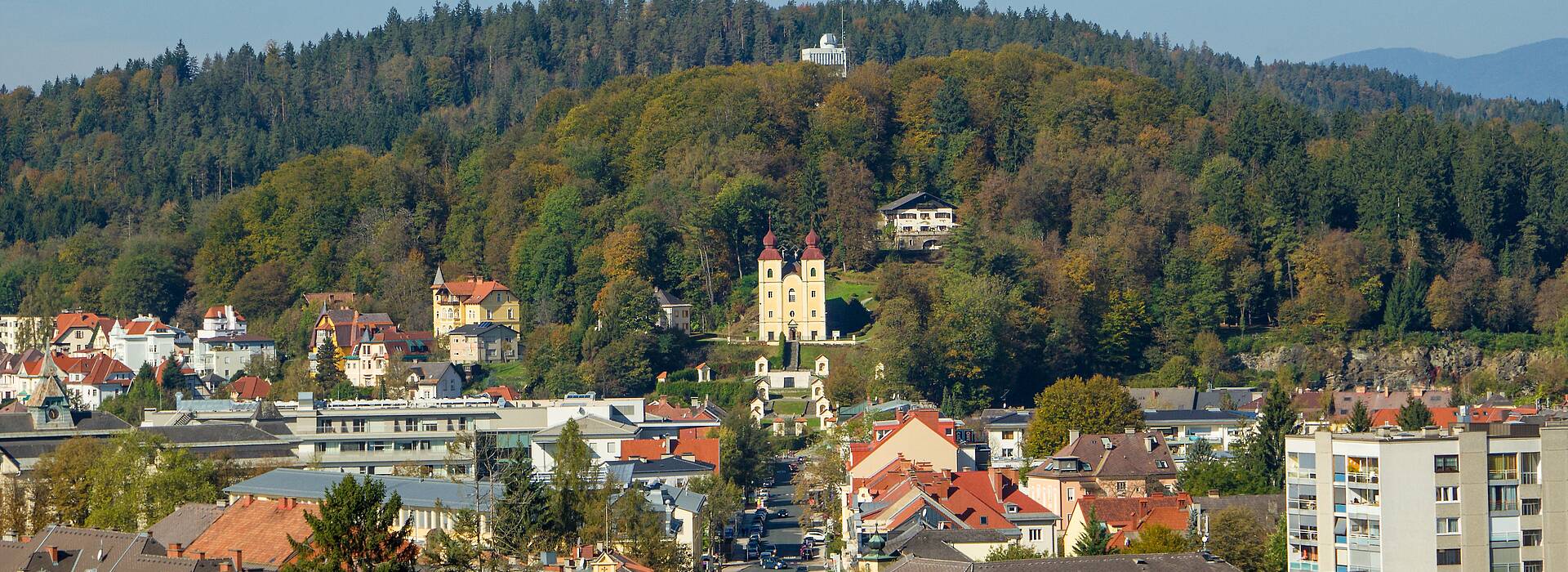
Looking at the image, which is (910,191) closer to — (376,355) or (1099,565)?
(376,355)

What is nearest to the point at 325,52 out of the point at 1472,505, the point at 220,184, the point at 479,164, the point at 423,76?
the point at 423,76

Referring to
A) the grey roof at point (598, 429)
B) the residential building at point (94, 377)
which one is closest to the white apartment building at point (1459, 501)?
the grey roof at point (598, 429)

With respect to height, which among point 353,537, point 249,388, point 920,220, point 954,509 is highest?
point 920,220

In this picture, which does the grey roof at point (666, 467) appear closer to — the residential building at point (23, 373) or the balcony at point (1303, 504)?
the balcony at point (1303, 504)

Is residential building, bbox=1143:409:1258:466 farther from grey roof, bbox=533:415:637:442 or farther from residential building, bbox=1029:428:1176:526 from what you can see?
grey roof, bbox=533:415:637:442

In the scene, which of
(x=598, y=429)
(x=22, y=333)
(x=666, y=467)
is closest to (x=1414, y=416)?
(x=666, y=467)

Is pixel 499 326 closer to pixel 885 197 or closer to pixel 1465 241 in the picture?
pixel 885 197
